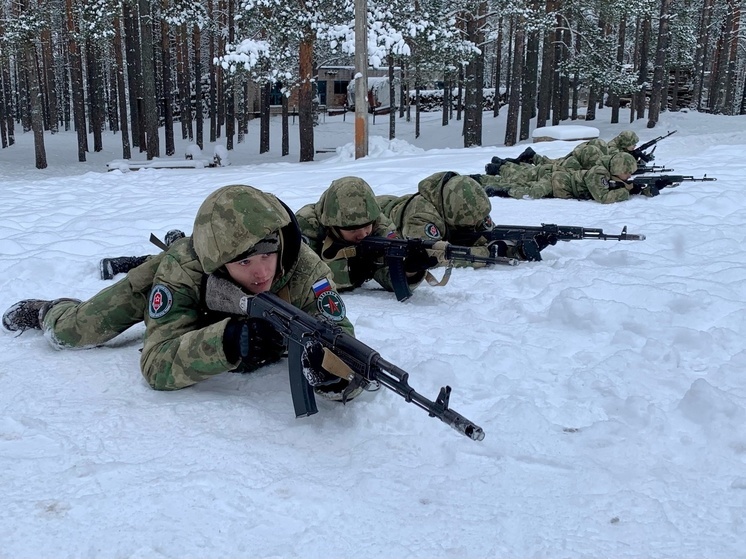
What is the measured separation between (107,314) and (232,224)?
4.02ft

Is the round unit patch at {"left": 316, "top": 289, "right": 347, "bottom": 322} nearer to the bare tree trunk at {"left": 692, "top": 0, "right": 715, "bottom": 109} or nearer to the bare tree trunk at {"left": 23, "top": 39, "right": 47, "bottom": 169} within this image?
the bare tree trunk at {"left": 23, "top": 39, "right": 47, "bottom": 169}

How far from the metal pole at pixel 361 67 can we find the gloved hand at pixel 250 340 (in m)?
11.5

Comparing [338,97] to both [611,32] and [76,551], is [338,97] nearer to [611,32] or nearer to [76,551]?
[611,32]

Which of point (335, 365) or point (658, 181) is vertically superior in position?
point (658, 181)

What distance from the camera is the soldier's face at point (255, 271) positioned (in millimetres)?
2609

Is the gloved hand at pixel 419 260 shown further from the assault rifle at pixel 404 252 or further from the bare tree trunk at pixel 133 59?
the bare tree trunk at pixel 133 59

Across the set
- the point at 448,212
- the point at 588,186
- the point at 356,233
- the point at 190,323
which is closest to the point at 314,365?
the point at 190,323

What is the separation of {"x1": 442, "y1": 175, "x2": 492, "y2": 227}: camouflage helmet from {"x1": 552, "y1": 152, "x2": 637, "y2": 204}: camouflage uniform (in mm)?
3950

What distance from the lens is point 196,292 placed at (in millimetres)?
2838

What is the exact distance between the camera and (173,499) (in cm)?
192

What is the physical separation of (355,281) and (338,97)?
40.4m

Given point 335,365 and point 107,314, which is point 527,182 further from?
point 335,365

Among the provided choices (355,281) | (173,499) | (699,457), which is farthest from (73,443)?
(355,281)

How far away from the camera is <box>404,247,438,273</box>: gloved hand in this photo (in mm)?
4508
